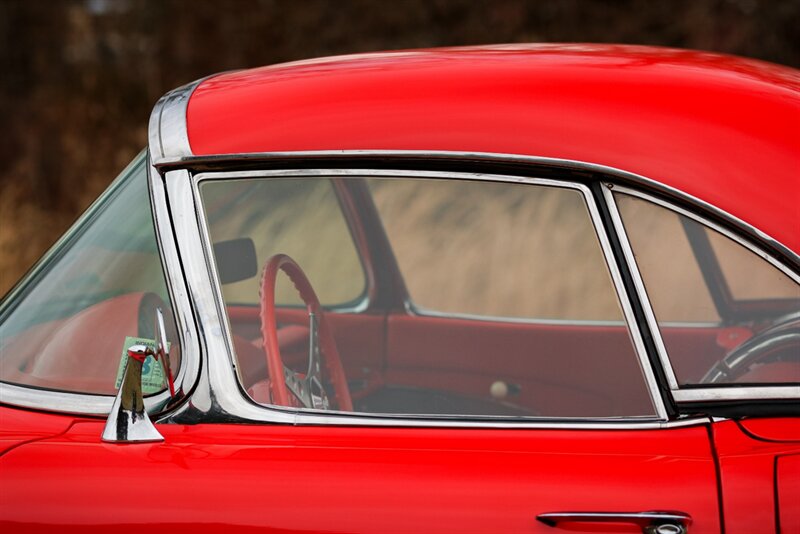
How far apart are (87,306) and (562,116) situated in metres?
1.01

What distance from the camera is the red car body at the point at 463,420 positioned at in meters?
1.54

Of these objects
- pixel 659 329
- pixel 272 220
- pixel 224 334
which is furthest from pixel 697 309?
pixel 224 334

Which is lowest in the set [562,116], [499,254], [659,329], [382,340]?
[659,329]

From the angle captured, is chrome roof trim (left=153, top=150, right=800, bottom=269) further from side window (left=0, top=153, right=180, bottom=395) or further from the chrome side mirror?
the chrome side mirror

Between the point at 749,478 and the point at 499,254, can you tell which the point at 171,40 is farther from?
the point at 749,478

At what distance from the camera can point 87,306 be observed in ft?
6.39

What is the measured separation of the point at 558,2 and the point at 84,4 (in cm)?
526

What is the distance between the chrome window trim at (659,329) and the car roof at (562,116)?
3cm

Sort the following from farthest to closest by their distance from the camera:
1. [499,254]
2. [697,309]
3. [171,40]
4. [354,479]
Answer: [171,40] → [499,254] → [697,309] → [354,479]

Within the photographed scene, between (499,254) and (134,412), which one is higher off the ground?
(499,254)

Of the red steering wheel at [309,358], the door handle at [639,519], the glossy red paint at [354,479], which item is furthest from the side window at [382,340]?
the door handle at [639,519]

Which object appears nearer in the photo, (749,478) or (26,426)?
(749,478)

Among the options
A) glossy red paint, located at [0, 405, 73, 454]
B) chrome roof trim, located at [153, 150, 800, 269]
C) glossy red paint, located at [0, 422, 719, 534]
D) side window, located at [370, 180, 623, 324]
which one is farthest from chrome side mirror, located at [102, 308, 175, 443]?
side window, located at [370, 180, 623, 324]

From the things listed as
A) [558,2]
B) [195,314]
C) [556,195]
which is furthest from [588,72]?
[558,2]
